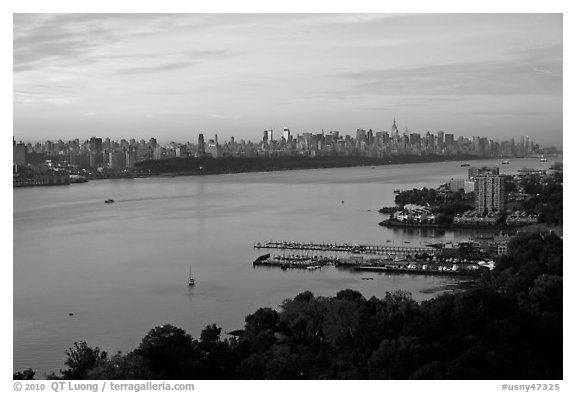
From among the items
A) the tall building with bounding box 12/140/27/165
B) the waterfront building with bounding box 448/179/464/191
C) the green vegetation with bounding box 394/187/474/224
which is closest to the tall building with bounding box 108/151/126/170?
the green vegetation with bounding box 394/187/474/224

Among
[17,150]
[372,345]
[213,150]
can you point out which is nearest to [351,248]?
[17,150]

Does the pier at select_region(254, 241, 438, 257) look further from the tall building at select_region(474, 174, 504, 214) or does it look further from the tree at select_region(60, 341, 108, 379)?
the tree at select_region(60, 341, 108, 379)

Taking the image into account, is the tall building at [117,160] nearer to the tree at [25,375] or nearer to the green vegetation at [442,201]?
the green vegetation at [442,201]

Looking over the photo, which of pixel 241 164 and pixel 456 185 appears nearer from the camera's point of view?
pixel 456 185

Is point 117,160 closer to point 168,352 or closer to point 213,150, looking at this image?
point 213,150

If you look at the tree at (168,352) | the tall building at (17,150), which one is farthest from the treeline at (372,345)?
the tall building at (17,150)
